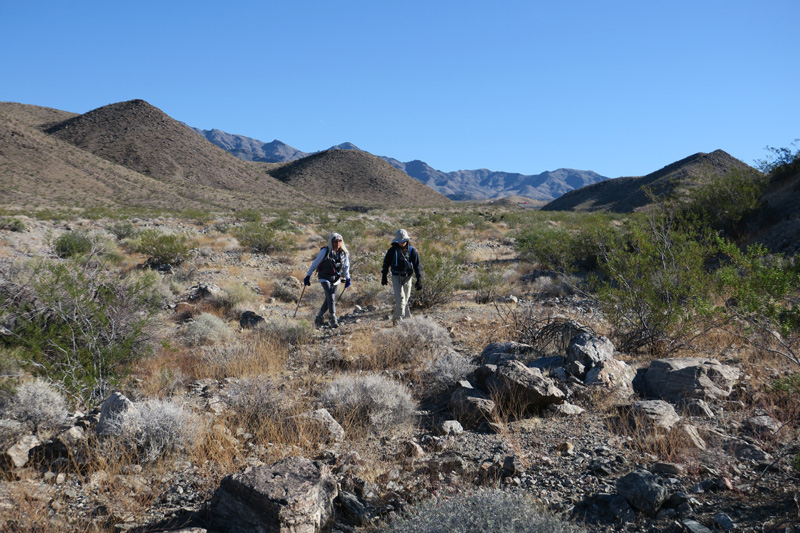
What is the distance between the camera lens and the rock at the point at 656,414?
3.92 m

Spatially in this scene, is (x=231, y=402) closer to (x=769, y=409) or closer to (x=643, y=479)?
(x=643, y=479)

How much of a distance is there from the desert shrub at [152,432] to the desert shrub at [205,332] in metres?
3.61

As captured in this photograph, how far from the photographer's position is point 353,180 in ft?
285

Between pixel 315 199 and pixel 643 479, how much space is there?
239ft

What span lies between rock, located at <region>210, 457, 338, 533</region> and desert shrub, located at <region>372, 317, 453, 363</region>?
3.14 meters

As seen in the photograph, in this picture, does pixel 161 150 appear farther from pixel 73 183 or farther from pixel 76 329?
pixel 76 329

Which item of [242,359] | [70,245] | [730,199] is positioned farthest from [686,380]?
[70,245]

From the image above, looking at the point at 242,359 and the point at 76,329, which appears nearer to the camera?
the point at 76,329

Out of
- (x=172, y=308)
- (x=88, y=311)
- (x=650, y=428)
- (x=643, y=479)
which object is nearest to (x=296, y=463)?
(x=643, y=479)

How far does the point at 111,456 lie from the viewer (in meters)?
3.50

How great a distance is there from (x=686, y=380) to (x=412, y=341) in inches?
133

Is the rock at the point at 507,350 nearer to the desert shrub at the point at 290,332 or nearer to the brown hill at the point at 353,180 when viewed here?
the desert shrub at the point at 290,332

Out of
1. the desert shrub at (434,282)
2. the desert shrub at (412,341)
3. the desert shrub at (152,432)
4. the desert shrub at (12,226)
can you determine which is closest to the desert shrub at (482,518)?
the desert shrub at (152,432)

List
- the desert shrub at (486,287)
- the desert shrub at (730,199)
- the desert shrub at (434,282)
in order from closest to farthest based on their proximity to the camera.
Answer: the desert shrub at (434,282) → the desert shrub at (486,287) → the desert shrub at (730,199)
